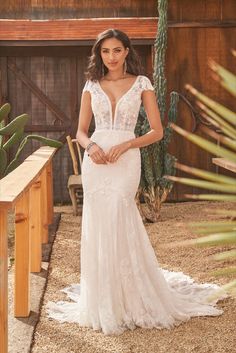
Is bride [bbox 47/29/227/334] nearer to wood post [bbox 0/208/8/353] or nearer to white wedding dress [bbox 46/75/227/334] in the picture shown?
white wedding dress [bbox 46/75/227/334]

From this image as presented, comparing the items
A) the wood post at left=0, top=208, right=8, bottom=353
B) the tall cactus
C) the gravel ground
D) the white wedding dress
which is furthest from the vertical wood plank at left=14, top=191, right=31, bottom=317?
the tall cactus

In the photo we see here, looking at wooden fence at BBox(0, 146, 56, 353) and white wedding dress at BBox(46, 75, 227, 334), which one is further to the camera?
white wedding dress at BBox(46, 75, 227, 334)

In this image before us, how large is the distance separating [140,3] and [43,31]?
1.31 m

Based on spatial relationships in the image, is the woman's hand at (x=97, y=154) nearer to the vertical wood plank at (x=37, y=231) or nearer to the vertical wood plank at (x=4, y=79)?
the vertical wood plank at (x=37, y=231)

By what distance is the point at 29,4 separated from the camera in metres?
→ 8.00

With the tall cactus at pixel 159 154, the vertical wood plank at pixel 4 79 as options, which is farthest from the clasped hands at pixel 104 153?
the vertical wood plank at pixel 4 79

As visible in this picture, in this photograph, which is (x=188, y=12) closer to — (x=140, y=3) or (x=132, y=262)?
(x=140, y=3)

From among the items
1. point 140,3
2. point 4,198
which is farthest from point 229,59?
point 4,198

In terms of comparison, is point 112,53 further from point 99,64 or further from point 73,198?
point 73,198

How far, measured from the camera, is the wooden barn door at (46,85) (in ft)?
27.0

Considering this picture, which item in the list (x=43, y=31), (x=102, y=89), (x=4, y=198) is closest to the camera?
(x=4, y=198)

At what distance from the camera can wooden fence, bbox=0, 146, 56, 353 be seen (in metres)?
2.32

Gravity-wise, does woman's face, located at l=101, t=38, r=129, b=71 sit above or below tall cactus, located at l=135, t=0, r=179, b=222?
above

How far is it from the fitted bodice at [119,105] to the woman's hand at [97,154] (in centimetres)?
17
